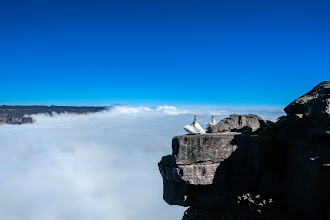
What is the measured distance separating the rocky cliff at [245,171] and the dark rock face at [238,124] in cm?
362

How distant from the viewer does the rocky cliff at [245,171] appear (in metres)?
15.7

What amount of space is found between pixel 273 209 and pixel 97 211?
201987 millimetres

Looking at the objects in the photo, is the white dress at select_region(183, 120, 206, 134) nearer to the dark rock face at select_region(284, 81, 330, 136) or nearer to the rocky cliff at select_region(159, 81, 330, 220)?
the rocky cliff at select_region(159, 81, 330, 220)

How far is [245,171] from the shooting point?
18.4 m

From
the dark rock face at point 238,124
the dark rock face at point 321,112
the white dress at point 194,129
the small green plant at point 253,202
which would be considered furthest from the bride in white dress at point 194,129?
the dark rock face at point 321,112

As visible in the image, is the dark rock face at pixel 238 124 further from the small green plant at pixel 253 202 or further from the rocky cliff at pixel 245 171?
the small green plant at pixel 253 202

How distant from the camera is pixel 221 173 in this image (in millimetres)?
18391

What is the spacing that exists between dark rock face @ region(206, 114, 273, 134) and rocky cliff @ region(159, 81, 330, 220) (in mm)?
3617

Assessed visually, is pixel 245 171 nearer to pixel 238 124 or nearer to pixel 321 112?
pixel 321 112

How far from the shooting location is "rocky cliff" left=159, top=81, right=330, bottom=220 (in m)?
15.7

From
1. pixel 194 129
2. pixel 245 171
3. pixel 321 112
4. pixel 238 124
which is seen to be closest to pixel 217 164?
pixel 245 171

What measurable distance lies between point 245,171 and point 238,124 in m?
8.63

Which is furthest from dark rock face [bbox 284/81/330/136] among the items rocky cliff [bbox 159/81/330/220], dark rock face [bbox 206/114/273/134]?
dark rock face [bbox 206/114/273/134]

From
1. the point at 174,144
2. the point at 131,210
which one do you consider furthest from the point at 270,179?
the point at 131,210
